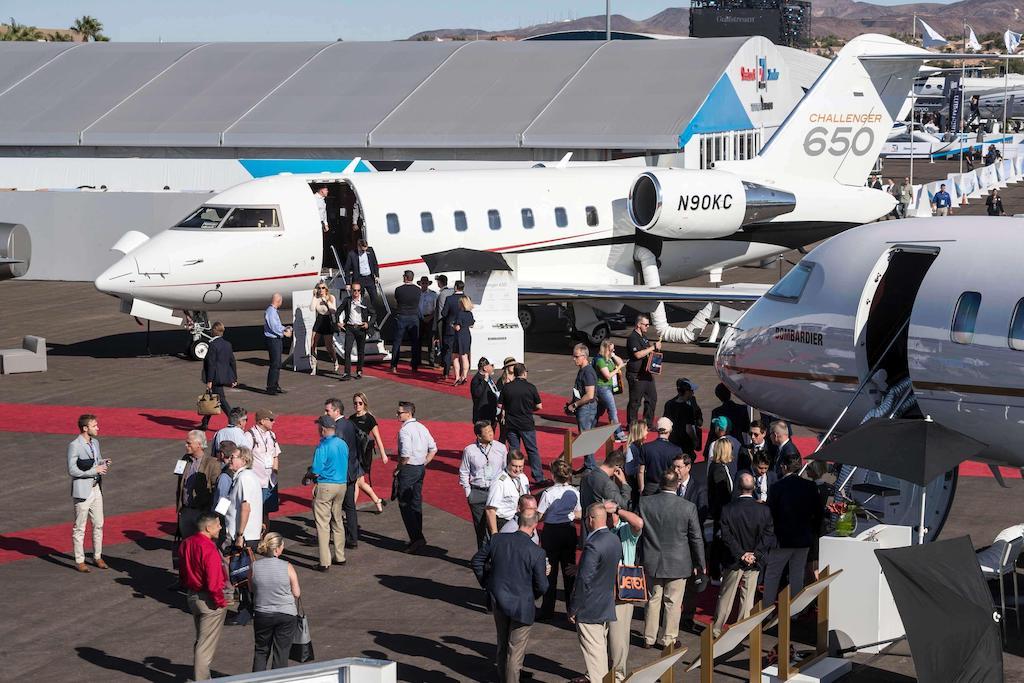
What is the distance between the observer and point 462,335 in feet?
77.3

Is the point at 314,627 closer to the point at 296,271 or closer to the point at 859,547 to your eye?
the point at 859,547

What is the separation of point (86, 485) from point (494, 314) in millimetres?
11665

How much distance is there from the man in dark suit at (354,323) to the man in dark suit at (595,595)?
43.8ft

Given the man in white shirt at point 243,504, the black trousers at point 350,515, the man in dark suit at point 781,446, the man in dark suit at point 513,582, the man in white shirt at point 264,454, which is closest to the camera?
the man in dark suit at point 513,582

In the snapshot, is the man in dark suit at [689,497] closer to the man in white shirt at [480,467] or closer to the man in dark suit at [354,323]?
the man in white shirt at [480,467]

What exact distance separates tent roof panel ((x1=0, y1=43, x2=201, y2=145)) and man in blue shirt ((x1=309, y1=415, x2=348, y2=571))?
105 feet

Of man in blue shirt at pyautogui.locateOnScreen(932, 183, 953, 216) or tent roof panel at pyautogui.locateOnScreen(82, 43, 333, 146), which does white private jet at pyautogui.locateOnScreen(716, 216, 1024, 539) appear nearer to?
tent roof panel at pyautogui.locateOnScreen(82, 43, 333, 146)

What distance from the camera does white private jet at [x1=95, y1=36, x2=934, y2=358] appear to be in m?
24.8

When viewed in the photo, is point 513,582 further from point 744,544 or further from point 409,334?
point 409,334

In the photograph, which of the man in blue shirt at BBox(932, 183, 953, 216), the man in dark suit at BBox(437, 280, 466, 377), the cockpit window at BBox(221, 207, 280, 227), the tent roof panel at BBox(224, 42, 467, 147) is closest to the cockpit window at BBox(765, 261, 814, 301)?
the man in dark suit at BBox(437, 280, 466, 377)

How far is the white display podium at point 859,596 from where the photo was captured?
11586 mm

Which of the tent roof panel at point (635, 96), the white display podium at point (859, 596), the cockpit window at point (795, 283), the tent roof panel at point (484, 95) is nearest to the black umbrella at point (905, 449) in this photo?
the white display podium at point (859, 596)

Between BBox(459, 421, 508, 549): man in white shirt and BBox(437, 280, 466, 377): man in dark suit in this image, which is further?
BBox(437, 280, 466, 377): man in dark suit

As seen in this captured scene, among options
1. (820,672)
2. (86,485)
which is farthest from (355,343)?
(820,672)
